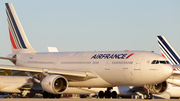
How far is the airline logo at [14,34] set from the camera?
128 ft

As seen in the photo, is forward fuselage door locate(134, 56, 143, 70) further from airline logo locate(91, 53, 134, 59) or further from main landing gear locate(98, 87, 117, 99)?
main landing gear locate(98, 87, 117, 99)

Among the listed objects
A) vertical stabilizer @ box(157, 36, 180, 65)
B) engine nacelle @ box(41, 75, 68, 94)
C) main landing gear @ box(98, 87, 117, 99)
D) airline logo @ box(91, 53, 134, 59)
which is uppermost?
vertical stabilizer @ box(157, 36, 180, 65)

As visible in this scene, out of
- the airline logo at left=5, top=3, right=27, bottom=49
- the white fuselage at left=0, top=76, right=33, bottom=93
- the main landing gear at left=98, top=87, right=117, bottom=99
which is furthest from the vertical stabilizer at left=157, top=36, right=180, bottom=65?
the airline logo at left=5, top=3, right=27, bottom=49

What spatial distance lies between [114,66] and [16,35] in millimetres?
16286

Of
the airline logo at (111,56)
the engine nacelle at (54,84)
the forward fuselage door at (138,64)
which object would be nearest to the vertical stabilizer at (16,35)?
the airline logo at (111,56)

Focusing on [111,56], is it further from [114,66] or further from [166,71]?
[166,71]

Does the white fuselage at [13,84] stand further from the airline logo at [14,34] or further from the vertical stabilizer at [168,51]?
the vertical stabilizer at [168,51]

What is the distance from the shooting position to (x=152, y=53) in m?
27.6

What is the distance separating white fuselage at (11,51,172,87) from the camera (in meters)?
26.1

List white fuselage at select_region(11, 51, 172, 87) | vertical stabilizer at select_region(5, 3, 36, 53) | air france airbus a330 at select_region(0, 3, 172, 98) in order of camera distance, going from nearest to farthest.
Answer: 1. white fuselage at select_region(11, 51, 172, 87)
2. air france airbus a330 at select_region(0, 3, 172, 98)
3. vertical stabilizer at select_region(5, 3, 36, 53)

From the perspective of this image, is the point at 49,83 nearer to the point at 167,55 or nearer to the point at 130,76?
the point at 130,76

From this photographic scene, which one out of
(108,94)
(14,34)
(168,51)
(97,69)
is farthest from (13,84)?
(168,51)

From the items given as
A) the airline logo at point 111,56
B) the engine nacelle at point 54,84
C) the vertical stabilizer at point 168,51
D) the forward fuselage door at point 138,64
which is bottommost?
the engine nacelle at point 54,84

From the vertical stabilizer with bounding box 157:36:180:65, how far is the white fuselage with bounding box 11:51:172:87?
15842mm
